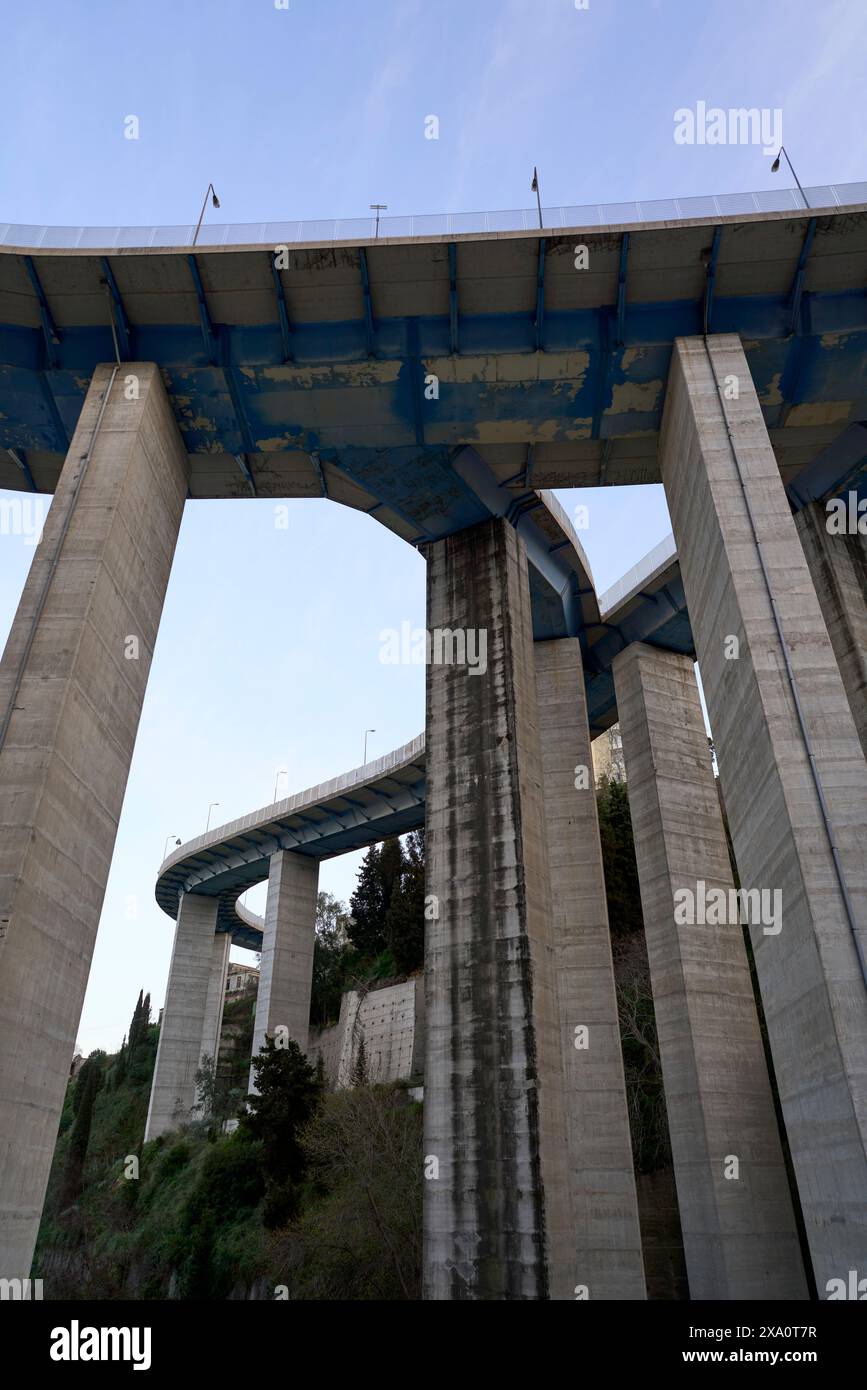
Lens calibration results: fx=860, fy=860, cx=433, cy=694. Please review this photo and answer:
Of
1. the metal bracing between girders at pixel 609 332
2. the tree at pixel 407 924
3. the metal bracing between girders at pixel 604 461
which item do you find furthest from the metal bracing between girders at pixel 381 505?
the tree at pixel 407 924

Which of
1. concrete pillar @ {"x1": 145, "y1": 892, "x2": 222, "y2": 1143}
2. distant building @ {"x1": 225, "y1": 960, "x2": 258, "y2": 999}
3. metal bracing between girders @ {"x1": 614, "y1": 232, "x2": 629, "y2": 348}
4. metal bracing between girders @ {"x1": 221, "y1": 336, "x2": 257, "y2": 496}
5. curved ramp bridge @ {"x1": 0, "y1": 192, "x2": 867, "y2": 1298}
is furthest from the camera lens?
distant building @ {"x1": 225, "y1": 960, "x2": 258, "y2": 999}

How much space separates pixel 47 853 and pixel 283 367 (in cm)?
1010

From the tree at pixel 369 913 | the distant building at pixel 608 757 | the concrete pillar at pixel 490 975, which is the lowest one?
the concrete pillar at pixel 490 975

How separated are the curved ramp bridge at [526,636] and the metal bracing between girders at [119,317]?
6cm

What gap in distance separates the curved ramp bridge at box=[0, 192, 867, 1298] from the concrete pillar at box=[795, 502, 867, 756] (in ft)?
0.24

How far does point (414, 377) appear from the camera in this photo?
17078mm

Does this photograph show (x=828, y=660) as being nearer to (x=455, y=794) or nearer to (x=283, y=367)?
(x=455, y=794)

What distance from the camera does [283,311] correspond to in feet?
52.3

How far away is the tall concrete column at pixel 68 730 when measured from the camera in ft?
36.1

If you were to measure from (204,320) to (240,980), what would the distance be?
8243 cm

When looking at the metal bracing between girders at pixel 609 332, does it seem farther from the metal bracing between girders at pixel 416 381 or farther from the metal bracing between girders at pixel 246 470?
the metal bracing between girders at pixel 246 470

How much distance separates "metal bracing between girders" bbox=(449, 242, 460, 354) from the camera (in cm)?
1534

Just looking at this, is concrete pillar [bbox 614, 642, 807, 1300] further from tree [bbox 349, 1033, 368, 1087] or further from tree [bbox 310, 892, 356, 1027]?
tree [bbox 310, 892, 356, 1027]

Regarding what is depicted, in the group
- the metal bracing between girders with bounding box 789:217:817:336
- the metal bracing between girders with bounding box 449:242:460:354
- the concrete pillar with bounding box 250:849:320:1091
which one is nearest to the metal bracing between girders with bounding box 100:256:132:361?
the metal bracing between girders with bounding box 449:242:460:354
